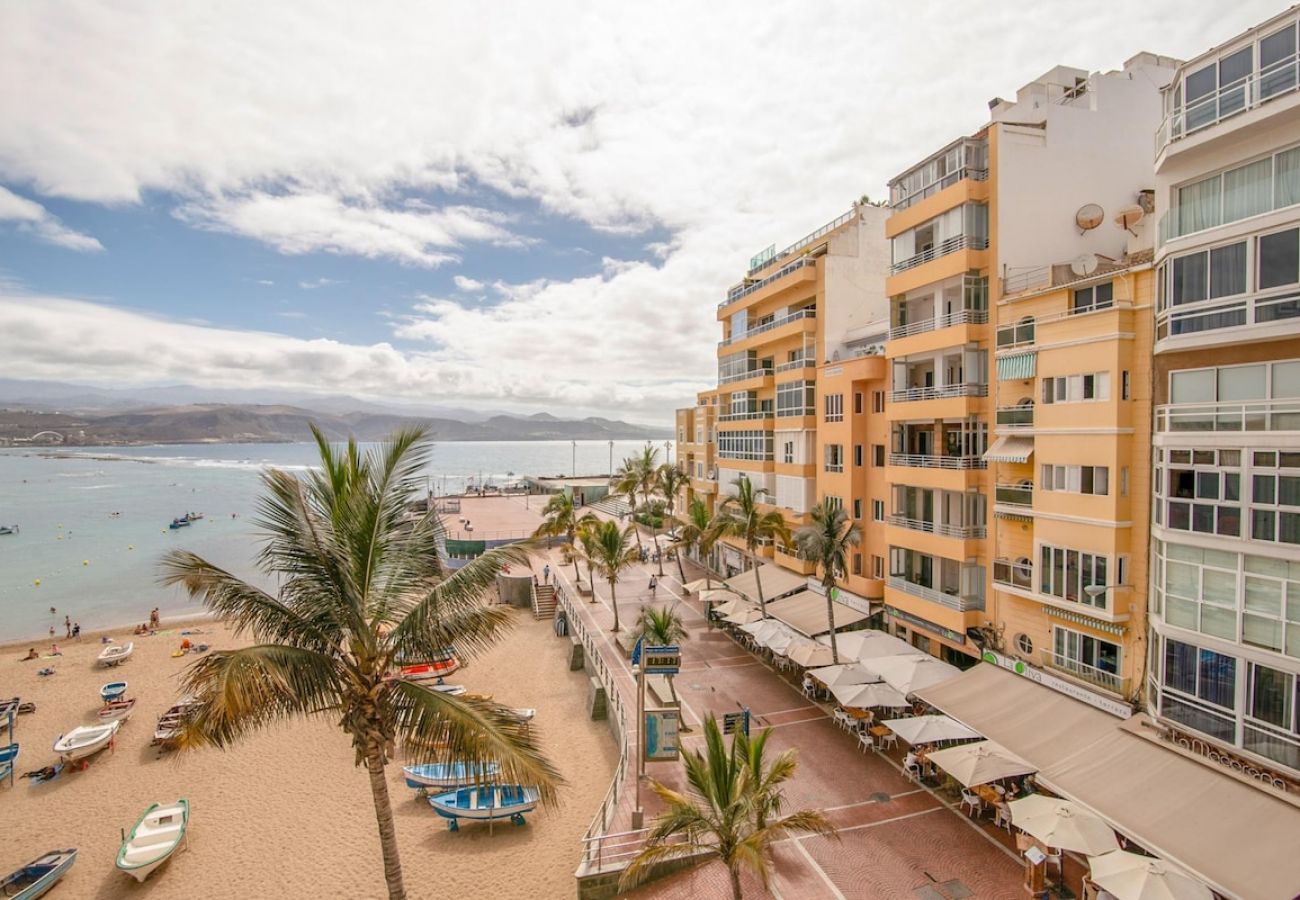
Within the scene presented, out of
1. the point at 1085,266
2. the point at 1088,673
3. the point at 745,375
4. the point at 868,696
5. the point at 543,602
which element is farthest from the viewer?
the point at 543,602

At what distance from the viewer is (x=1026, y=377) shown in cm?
1909

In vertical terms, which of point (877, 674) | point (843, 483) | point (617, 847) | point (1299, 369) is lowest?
point (617, 847)

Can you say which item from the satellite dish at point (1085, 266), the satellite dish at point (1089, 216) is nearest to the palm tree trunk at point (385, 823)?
the satellite dish at point (1085, 266)

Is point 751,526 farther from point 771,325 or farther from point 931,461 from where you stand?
point 771,325

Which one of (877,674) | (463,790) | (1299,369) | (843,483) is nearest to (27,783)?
(463,790)

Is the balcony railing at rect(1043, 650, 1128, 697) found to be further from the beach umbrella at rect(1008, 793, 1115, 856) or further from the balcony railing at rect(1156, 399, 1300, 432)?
the balcony railing at rect(1156, 399, 1300, 432)

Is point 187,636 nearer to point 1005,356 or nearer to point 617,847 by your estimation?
point 617,847

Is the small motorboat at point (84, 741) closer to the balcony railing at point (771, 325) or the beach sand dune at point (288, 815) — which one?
the beach sand dune at point (288, 815)

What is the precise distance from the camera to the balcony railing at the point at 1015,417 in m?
19.5

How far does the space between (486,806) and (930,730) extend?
1313 centimetres

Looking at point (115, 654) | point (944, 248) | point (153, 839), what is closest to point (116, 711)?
point (115, 654)

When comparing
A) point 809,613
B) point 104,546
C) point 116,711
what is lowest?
point 104,546

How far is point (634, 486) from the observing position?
185ft

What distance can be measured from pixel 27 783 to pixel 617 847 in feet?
80.7
